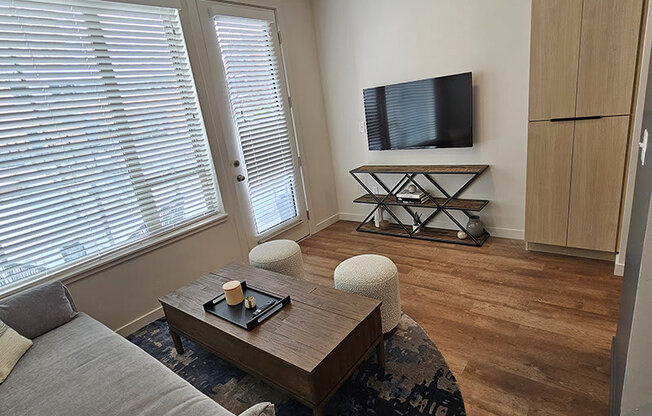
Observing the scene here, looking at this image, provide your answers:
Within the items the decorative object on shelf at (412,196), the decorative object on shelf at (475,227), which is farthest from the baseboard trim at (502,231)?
the decorative object on shelf at (412,196)

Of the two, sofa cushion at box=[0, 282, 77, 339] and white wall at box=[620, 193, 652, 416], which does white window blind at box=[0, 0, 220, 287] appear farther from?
white wall at box=[620, 193, 652, 416]

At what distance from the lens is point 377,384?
183 centimetres

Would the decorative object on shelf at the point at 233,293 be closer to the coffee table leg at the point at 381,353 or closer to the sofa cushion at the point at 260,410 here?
the coffee table leg at the point at 381,353

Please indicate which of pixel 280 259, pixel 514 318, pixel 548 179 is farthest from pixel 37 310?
pixel 548 179

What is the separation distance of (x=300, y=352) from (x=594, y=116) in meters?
2.53

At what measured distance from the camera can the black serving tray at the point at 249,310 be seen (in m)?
1.77

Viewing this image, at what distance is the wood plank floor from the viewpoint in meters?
1.68

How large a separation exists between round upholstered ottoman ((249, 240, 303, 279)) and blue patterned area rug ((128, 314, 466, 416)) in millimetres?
698

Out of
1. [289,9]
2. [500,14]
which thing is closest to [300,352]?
[500,14]

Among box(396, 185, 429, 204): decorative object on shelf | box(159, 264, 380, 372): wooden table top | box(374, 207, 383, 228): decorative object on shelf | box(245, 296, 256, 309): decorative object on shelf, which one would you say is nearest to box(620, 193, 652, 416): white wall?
box(159, 264, 380, 372): wooden table top

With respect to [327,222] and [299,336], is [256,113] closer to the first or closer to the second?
[327,222]

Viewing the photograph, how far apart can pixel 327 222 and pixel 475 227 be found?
1.77 m

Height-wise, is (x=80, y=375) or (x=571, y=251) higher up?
(x=80, y=375)

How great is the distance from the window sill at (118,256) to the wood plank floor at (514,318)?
106 centimetres
